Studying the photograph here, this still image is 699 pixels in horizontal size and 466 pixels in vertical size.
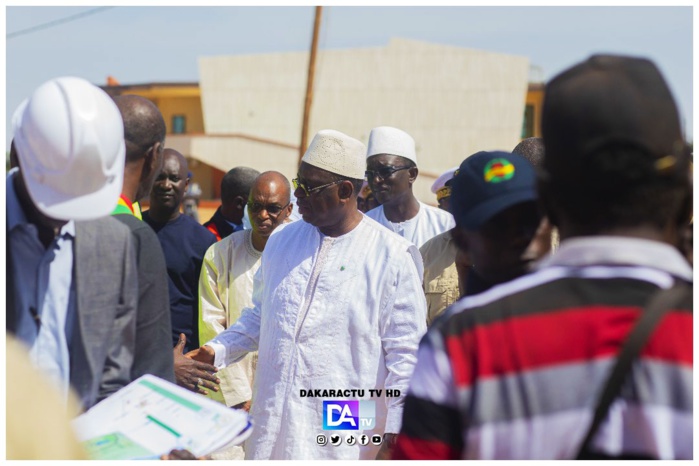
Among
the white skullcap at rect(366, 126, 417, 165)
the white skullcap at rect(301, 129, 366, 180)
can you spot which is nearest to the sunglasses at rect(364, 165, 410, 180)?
the white skullcap at rect(366, 126, 417, 165)

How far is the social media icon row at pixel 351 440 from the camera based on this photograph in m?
5.02

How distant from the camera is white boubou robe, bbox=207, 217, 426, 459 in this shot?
4.97 meters

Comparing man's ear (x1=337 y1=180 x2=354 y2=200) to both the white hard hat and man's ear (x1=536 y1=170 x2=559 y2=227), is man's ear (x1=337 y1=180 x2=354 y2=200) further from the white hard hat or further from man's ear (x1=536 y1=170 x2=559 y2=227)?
man's ear (x1=536 y1=170 x2=559 y2=227)

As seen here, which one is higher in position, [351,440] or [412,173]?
[412,173]

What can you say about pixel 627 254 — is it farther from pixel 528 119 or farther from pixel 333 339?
pixel 528 119

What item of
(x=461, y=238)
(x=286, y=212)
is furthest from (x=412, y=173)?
(x=461, y=238)

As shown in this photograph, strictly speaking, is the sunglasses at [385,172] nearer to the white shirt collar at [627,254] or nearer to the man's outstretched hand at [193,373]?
the man's outstretched hand at [193,373]

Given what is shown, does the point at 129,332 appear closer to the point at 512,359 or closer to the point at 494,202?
the point at 494,202

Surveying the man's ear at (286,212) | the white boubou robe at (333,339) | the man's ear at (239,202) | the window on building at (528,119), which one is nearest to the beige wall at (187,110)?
the window on building at (528,119)

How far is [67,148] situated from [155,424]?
2.53 feet

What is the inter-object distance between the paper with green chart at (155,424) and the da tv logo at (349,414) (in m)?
2.19

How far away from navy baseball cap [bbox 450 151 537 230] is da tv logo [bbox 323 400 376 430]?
2079 millimetres

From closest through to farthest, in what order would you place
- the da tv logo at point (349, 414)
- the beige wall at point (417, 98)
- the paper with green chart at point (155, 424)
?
the paper with green chart at point (155, 424) → the da tv logo at point (349, 414) → the beige wall at point (417, 98)

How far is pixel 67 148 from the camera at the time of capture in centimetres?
276
